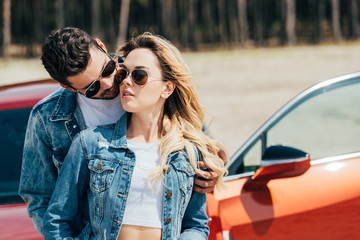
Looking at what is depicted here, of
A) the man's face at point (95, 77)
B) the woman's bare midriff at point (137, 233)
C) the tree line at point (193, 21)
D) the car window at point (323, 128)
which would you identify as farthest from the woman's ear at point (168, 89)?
the tree line at point (193, 21)

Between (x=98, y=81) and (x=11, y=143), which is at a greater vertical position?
(x=98, y=81)

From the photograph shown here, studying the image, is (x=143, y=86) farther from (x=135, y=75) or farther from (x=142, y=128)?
(x=142, y=128)

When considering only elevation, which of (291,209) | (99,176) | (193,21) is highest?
(193,21)

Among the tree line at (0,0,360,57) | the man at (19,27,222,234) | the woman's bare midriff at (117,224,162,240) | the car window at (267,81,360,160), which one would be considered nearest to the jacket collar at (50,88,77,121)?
the man at (19,27,222,234)

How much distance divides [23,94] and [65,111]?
1.09m

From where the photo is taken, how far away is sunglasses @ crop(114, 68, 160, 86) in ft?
6.59

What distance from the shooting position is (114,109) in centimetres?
215

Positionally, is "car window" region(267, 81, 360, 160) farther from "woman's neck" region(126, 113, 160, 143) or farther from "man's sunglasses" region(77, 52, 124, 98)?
"man's sunglasses" region(77, 52, 124, 98)

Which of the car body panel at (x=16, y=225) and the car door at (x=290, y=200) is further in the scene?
the car door at (x=290, y=200)

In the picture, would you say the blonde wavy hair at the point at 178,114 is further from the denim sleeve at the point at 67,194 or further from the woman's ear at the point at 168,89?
the denim sleeve at the point at 67,194

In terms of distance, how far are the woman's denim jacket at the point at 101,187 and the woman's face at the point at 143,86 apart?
0.42 ft

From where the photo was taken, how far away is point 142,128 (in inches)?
83.0

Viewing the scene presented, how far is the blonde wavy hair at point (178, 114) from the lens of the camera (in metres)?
2.05

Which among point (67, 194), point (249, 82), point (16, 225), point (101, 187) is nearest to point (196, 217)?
point (101, 187)
